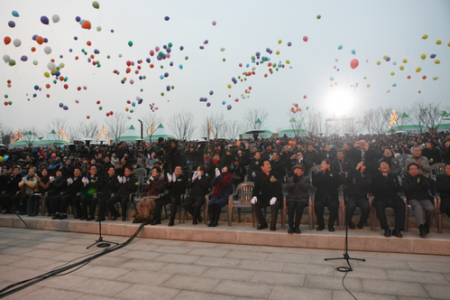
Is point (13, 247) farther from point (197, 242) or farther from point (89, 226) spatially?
point (197, 242)

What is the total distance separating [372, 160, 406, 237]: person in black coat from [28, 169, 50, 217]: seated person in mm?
9227

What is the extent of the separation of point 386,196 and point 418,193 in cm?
58

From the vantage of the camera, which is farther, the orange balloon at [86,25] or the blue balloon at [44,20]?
the orange balloon at [86,25]

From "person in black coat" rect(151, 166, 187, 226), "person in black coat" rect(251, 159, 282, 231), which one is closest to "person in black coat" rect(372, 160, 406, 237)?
"person in black coat" rect(251, 159, 282, 231)

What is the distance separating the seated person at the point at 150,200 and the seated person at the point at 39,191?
368 centimetres

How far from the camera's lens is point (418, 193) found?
6023 millimetres

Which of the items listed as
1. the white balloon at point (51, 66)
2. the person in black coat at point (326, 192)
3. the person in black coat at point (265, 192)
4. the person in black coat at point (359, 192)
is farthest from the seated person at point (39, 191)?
the person in black coat at point (359, 192)

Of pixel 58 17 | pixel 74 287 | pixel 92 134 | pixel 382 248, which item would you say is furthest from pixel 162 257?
pixel 92 134

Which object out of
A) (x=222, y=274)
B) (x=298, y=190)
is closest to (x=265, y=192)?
(x=298, y=190)

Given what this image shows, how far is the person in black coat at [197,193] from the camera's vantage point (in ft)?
24.6

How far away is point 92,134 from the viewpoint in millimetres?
54000

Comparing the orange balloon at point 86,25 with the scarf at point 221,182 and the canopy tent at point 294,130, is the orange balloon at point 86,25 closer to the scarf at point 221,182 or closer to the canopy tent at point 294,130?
the scarf at point 221,182

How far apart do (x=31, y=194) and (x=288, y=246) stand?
8.18 m

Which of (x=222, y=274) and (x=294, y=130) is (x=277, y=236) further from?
(x=294, y=130)
